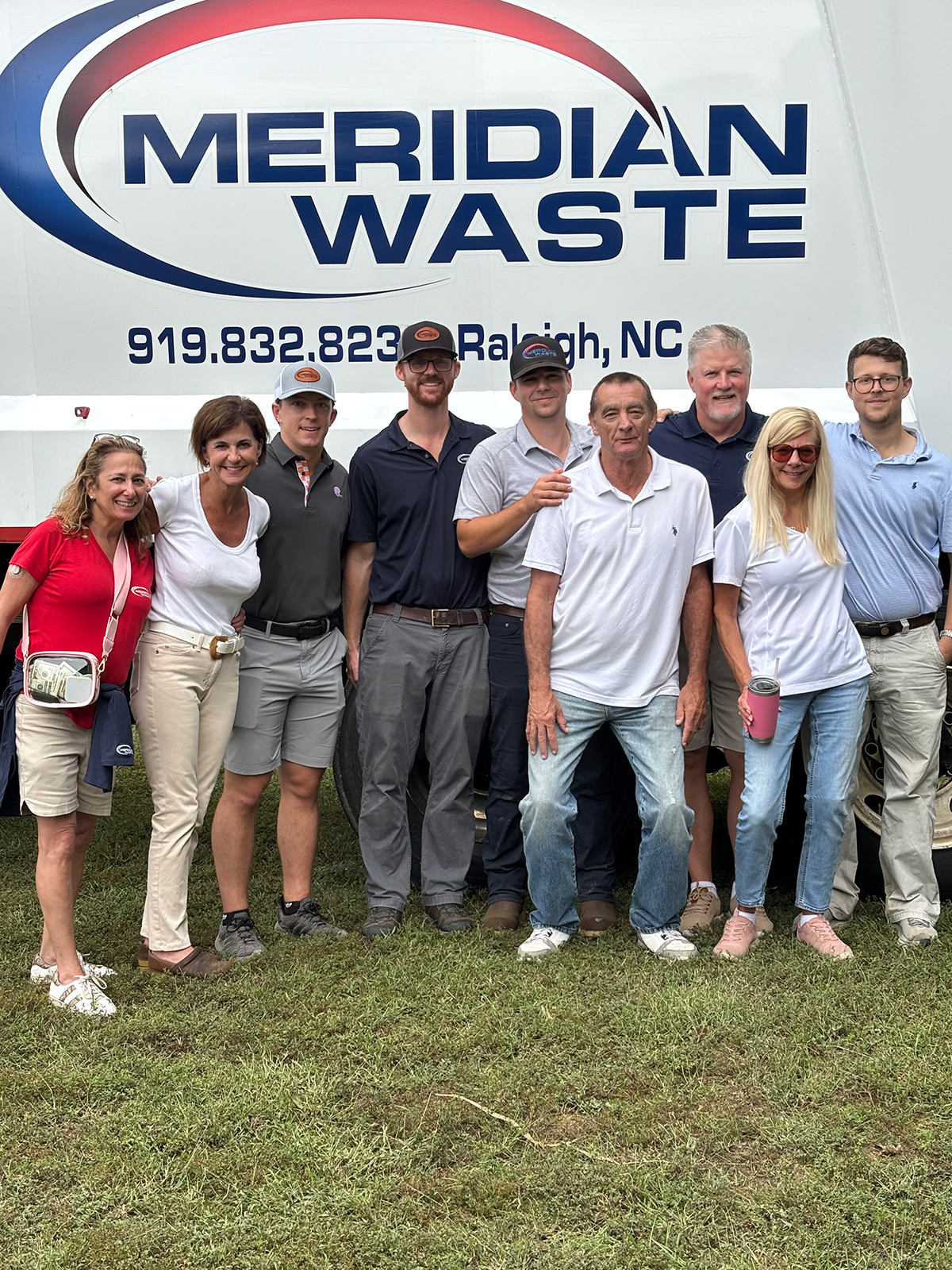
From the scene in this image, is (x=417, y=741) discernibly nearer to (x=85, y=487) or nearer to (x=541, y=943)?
(x=541, y=943)

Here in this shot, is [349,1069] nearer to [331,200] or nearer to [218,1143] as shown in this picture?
A: [218,1143]

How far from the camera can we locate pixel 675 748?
3.94 meters

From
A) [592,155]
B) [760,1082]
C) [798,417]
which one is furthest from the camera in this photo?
[592,155]

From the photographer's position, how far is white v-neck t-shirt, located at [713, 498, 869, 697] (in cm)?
386

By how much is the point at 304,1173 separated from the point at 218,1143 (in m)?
0.27

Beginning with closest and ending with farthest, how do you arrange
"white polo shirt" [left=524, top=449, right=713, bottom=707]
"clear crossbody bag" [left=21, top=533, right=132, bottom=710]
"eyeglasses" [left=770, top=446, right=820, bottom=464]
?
"clear crossbody bag" [left=21, top=533, right=132, bottom=710], "eyeglasses" [left=770, top=446, right=820, bottom=464], "white polo shirt" [left=524, top=449, right=713, bottom=707]

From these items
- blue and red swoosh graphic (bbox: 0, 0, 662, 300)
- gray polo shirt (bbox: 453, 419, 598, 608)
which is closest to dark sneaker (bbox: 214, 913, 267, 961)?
gray polo shirt (bbox: 453, 419, 598, 608)

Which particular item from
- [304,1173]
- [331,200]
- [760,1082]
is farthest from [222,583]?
[760,1082]

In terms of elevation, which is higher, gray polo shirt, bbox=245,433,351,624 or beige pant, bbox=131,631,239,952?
gray polo shirt, bbox=245,433,351,624

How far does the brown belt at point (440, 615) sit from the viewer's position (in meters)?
4.28

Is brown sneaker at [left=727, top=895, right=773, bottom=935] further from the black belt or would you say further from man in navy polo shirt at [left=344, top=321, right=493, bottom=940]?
the black belt

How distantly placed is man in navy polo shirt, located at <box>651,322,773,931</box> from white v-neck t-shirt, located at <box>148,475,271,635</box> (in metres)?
1.44

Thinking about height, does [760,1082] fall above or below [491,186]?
below

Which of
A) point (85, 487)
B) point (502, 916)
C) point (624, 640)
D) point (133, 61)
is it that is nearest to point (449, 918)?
point (502, 916)
